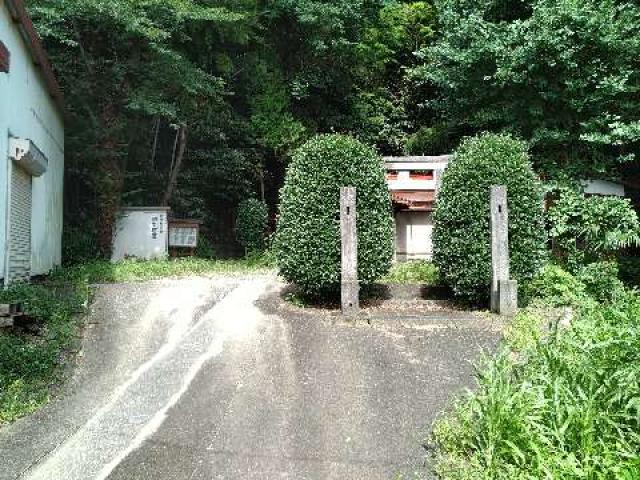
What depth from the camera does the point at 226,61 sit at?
1573 centimetres

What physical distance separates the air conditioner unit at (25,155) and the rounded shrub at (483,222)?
6.34 m

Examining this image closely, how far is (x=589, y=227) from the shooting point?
36.2 ft

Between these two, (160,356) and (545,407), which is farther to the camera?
(160,356)

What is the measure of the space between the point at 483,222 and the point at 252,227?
978 cm

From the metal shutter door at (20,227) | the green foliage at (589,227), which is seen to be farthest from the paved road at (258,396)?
the green foliage at (589,227)

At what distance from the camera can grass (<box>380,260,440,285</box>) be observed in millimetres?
9898

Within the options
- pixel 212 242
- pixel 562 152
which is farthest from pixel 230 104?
pixel 562 152

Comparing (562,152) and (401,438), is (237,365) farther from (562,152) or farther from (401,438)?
(562,152)

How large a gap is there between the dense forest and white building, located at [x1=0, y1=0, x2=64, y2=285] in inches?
80.4

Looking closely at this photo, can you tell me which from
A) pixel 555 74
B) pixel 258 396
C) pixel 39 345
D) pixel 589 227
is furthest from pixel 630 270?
pixel 39 345

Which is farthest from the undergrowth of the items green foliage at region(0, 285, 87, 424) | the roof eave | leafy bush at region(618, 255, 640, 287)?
leafy bush at region(618, 255, 640, 287)

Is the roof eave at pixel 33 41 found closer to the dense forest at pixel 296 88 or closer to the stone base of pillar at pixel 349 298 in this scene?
the dense forest at pixel 296 88

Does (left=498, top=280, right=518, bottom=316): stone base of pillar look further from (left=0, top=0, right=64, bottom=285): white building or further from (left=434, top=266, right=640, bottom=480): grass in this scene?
(left=0, top=0, right=64, bottom=285): white building

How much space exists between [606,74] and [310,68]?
8.67m
